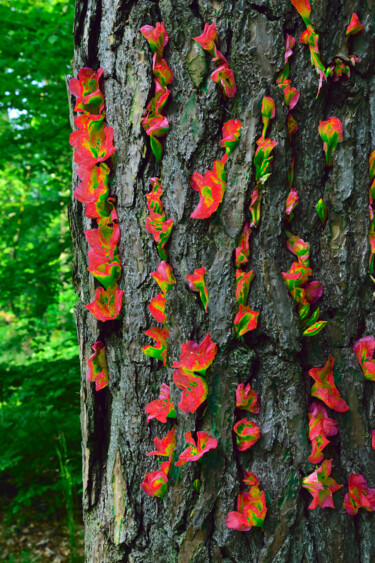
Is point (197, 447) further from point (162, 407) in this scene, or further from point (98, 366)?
point (98, 366)

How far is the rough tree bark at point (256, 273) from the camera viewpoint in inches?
33.4

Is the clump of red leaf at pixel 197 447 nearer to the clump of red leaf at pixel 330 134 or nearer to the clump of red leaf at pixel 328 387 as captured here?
the clump of red leaf at pixel 328 387

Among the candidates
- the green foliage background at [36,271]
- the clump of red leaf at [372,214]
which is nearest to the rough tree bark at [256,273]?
the clump of red leaf at [372,214]

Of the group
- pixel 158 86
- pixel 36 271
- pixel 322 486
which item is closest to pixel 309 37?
pixel 158 86

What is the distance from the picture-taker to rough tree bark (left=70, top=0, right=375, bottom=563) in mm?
848

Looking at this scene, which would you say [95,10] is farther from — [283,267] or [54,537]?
[54,537]

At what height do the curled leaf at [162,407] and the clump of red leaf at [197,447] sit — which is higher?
the curled leaf at [162,407]

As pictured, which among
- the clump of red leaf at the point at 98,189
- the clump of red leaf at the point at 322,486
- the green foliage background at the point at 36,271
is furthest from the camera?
the green foliage background at the point at 36,271

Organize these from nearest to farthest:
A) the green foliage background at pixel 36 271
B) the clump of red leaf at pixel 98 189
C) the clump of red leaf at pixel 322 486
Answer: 1. the clump of red leaf at pixel 322 486
2. the clump of red leaf at pixel 98 189
3. the green foliage background at pixel 36 271

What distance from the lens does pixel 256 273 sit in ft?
2.78

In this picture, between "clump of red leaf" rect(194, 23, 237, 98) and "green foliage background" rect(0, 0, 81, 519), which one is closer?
"clump of red leaf" rect(194, 23, 237, 98)

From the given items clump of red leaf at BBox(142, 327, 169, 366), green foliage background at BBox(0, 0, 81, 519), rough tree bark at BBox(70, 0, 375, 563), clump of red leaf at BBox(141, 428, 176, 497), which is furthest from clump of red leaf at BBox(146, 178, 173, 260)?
green foliage background at BBox(0, 0, 81, 519)

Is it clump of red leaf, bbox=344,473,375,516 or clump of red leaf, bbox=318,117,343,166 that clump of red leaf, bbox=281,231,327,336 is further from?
clump of red leaf, bbox=344,473,375,516

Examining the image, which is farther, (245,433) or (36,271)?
(36,271)
